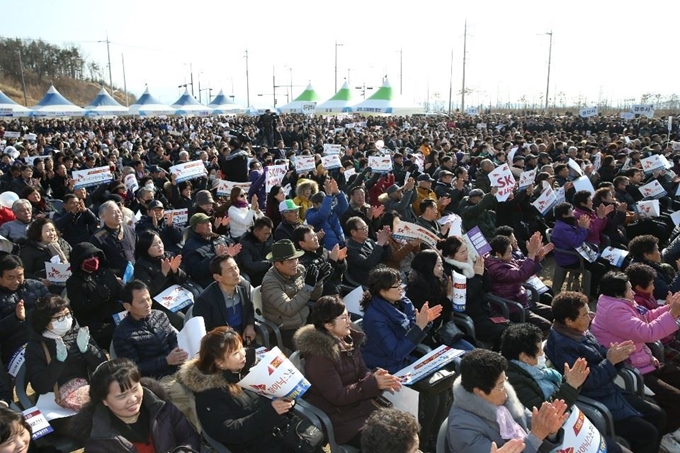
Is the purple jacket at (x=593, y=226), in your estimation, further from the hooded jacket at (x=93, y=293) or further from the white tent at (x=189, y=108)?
the white tent at (x=189, y=108)

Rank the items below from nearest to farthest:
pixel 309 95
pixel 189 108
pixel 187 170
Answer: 1. pixel 187 170
2. pixel 309 95
3. pixel 189 108

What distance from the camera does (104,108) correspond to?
35.5 meters

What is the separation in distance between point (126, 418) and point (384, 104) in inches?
1032

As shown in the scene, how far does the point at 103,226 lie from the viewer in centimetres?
650

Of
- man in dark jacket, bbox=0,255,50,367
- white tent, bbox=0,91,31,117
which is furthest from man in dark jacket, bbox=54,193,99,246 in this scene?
white tent, bbox=0,91,31,117

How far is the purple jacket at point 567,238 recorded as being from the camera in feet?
23.8

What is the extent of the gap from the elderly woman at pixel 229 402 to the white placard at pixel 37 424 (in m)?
0.79

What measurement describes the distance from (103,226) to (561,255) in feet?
19.2

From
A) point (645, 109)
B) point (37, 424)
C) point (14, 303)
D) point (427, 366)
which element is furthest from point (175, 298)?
point (645, 109)

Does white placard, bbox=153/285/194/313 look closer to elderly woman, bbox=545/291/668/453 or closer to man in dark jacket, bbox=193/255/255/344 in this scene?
man in dark jacket, bbox=193/255/255/344

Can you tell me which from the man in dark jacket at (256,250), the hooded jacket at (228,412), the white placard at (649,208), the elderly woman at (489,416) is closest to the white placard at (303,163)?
the man in dark jacket at (256,250)

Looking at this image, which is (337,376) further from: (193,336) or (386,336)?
(193,336)

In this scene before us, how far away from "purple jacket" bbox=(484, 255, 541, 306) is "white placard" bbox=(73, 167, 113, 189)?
22.7ft

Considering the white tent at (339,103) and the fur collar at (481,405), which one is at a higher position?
the white tent at (339,103)
